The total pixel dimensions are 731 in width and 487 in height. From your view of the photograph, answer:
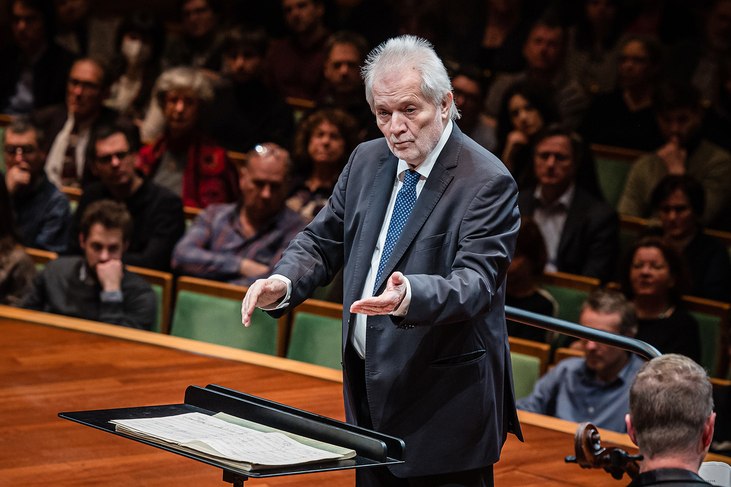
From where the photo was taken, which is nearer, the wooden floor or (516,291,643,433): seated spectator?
the wooden floor

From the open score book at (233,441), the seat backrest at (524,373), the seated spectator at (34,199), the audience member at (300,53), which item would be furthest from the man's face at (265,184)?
the open score book at (233,441)

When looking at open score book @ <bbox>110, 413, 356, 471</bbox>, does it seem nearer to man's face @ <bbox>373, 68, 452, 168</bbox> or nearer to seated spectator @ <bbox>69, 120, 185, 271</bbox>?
man's face @ <bbox>373, 68, 452, 168</bbox>

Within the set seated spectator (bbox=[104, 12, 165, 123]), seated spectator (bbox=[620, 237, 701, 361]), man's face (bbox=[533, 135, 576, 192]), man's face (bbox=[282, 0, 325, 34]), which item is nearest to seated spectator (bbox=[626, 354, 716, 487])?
seated spectator (bbox=[620, 237, 701, 361])

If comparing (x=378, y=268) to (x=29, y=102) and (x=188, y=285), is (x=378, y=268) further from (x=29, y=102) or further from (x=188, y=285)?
(x=29, y=102)

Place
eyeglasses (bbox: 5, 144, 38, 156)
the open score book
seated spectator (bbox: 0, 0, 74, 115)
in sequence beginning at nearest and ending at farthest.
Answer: the open score book → eyeglasses (bbox: 5, 144, 38, 156) → seated spectator (bbox: 0, 0, 74, 115)

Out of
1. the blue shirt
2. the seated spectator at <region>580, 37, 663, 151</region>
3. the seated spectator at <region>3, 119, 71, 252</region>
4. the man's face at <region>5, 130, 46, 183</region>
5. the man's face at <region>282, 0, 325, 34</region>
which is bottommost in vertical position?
the blue shirt

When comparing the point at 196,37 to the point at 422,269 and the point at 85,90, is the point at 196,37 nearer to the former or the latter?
the point at 85,90

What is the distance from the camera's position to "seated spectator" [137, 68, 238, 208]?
2.44 m

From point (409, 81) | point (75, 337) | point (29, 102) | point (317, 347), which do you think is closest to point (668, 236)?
point (317, 347)

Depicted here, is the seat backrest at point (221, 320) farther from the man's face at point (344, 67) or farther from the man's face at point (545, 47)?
the man's face at point (545, 47)

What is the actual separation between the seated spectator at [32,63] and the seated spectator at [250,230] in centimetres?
124

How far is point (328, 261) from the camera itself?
2.90 ft

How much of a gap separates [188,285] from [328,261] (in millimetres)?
1032

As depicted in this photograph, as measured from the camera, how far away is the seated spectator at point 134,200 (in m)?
2.15
